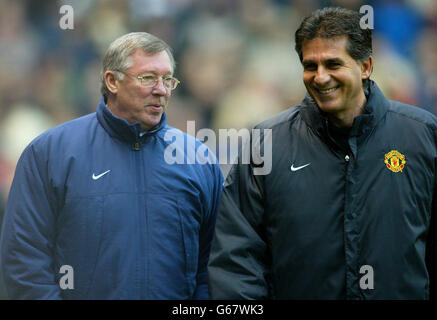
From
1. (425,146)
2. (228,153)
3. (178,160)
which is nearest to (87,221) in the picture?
(178,160)

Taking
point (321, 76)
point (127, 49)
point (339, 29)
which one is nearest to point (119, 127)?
point (127, 49)

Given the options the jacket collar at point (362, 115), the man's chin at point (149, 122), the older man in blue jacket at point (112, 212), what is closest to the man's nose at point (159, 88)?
the older man in blue jacket at point (112, 212)

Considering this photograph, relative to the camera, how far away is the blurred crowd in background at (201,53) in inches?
176

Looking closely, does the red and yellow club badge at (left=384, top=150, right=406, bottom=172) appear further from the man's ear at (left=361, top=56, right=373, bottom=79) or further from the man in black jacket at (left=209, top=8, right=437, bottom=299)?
the man's ear at (left=361, top=56, right=373, bottom=79)

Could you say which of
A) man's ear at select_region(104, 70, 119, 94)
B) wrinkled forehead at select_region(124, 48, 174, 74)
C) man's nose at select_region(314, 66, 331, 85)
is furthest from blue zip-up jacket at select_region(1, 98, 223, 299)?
man's nose at select_region(314, 66, 331, 85)

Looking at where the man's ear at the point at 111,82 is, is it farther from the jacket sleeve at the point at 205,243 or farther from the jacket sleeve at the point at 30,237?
the jacket sleeve at the point at 205,243

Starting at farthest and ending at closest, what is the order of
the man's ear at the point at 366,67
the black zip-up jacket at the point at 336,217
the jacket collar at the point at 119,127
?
the jacket collar at the point at 119,127 → the man's ear at the point at 366,67 → the black zip-up jacket at the point at 336,217

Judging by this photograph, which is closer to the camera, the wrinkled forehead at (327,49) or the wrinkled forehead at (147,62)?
the wrinkled forehead at (327,49)

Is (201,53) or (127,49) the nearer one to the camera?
(127,49)

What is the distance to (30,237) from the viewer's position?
7.81ft

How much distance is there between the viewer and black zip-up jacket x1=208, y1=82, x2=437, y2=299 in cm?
217

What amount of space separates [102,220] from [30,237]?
0.29 metres

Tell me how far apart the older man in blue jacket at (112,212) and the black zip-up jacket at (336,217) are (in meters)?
0.29

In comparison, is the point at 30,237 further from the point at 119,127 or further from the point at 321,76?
the point at 321,76
